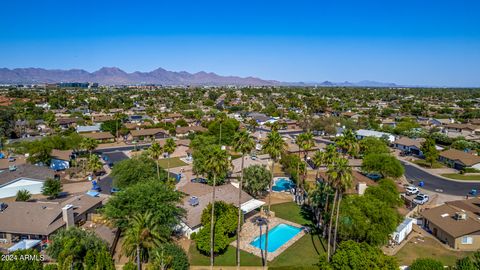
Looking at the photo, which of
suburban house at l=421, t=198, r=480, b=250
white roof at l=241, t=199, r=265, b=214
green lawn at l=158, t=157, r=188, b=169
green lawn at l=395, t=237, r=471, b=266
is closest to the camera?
green lawn at l=395, t=237, r=471, b=266

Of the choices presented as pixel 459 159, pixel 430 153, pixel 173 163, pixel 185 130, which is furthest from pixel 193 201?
pixel 185 130

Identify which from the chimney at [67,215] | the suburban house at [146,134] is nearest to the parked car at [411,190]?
the chimney at [67,215]

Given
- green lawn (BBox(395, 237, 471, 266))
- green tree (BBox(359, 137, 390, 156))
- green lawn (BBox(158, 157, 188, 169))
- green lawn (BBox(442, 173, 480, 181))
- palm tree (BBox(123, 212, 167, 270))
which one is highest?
palm tree (BBox(123, 212, 167, 270))

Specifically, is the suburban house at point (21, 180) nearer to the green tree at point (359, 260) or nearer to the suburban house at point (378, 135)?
the green tree at point (359, 260)

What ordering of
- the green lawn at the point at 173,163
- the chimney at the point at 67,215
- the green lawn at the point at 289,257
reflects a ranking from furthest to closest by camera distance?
the green lawn at the point at 173,163 < the chimney at the point at 67,215 < the green lawn at the point at 289,257

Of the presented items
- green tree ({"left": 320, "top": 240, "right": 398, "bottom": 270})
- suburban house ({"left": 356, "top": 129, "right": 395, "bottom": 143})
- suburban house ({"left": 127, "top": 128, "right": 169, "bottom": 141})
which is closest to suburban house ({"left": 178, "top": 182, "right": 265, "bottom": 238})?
green tree ({"left": 320, "top": 240, "right": 398, "bottom": 270})

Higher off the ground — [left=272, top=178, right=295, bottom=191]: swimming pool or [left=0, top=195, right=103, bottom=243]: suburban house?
[left=0, top=195, right=103, bottom=243]: suburban house

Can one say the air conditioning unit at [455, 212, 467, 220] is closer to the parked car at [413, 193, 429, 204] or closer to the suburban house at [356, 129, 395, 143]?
the parked car at [413, 193, 429, 204]

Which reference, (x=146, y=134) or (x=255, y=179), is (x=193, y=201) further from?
(x=146, y=134)
